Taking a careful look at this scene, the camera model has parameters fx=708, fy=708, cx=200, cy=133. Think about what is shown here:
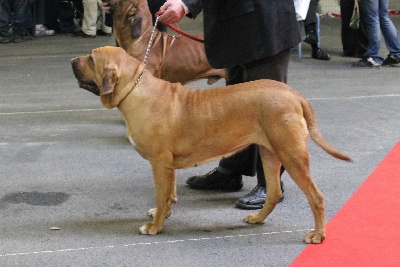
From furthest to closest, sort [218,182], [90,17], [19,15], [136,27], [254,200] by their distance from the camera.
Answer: [90,17]
[19,15]
[136,27]
[218,182]
[254,200]

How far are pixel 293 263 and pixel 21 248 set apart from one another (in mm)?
1616

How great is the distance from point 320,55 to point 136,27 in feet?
20.9

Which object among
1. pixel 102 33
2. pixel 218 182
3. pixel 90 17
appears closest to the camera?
pixel 218 182

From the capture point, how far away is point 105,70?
4.16 meters

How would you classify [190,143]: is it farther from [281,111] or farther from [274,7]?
[274,7]

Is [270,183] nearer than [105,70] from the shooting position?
No

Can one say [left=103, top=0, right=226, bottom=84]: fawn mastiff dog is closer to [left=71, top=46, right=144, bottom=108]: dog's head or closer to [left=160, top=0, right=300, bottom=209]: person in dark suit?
[left=160, top=0, right=300, bottom=209]: person in dark suit

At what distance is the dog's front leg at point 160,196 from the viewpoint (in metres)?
4.26

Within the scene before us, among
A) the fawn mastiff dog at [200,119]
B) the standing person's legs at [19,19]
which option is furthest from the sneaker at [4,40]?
the fawn mastiff dog at [200,119]

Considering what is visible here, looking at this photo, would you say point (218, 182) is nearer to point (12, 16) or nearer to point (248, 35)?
point (248, 35)

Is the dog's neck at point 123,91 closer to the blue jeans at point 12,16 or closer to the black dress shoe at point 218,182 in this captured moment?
the black dress shoe at point 218,182

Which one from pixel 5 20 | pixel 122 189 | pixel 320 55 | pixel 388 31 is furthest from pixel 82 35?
pixel 122 189

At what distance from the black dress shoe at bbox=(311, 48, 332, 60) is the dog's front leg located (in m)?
7.78

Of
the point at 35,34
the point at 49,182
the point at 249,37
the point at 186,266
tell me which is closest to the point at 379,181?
the point at 249,37
